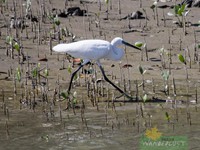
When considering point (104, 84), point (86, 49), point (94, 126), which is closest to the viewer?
point (94, 126)

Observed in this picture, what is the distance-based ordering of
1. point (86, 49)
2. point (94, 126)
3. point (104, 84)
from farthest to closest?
point (104, 84) → point (86, 49) → point (94, 126)

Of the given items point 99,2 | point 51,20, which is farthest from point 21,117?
point 99,2

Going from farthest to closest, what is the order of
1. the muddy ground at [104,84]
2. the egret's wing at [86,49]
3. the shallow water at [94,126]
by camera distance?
the egret's wing at [86,49] < the muddy ground at [104,84] < the shallow water at [94,126]

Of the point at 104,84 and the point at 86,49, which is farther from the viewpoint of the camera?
the point at 104,84

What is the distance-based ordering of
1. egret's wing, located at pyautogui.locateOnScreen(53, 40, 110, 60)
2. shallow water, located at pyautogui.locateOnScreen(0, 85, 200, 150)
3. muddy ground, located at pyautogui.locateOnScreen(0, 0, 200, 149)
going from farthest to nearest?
1. egret's wing, located at pyautogui.locateOnScreen(53, 40, 110, 60)
2. muddy ground, located at pyautogui.locateOnScreen(0, 0, 200, 149)
3. shallow water, located at pyautogui.locateOnScreen(0, 85, 200, 150)

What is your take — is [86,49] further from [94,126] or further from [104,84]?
[94,126]

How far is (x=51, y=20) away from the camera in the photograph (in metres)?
12.6

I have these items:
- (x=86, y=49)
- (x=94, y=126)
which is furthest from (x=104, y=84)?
(x=94, y=126)

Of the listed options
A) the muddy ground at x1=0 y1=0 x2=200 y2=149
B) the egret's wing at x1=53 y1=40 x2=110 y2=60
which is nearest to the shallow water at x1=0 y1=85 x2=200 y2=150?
the muddy ground at x1=0 y1=0 x2=200 y2=149

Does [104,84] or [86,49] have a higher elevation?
[86,49]

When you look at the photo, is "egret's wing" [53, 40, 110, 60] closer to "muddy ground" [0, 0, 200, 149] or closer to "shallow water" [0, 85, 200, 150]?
"muddy ground" [0, 0, 200, 149]

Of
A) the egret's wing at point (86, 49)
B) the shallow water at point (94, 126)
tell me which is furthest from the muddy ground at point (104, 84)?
the egret's wing at point (86, 49)

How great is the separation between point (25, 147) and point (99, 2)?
21.1ft

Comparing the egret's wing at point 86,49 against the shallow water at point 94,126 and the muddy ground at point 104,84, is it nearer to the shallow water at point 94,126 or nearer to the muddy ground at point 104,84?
the muddy ground at point 104,84
